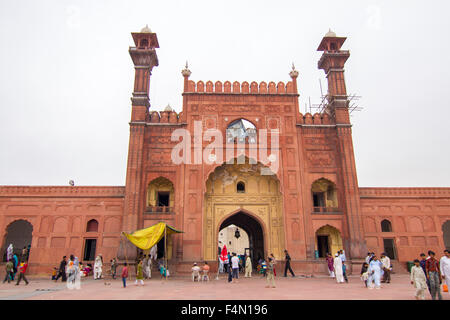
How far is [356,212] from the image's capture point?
17.3 metres

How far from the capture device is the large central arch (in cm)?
1786

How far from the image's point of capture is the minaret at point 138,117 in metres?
16.8

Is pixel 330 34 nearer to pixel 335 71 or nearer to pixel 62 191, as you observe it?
pixel 335 71

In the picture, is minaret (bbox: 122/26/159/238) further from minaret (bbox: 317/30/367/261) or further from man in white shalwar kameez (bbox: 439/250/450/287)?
man in white shalwar kameez (bbox: 439/250/450/287)

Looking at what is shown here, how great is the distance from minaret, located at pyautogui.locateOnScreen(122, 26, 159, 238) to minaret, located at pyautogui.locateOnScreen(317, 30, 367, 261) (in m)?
11.1

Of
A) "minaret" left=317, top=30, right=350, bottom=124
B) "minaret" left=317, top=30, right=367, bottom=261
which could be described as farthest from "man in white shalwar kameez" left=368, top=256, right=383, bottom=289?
"minaret" left=317, top=30, right=350, bottom=124

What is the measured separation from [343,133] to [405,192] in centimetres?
526

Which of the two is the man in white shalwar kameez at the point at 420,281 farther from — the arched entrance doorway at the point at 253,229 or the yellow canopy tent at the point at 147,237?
the arched entrance doorway at the point at 253,229

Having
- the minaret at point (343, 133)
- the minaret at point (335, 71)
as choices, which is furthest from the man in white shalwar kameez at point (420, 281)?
the minaret at point (335, 71)

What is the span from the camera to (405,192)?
19.0m

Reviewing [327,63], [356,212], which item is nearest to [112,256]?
[356,212]

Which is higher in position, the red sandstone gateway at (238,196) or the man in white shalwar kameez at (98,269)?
the red sandstone gateway at (238,196)

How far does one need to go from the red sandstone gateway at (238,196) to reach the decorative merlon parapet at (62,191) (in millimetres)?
58

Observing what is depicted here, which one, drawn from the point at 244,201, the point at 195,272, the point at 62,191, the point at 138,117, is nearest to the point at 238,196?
the point at 244,201
